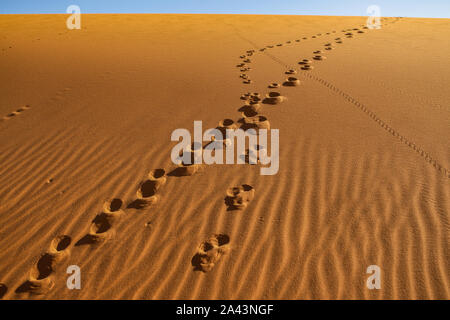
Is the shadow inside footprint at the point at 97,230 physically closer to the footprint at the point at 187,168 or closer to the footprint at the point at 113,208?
the footprint at the point at 113,208

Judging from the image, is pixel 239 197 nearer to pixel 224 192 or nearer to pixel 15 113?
pixel 224 192

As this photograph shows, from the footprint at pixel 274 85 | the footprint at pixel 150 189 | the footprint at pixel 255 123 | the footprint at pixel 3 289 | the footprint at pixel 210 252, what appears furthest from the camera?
the footprint at pixel 274 85

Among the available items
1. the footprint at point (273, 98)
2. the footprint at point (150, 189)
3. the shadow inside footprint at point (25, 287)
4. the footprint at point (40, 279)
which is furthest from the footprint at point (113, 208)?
the footprint at point (273, 98)

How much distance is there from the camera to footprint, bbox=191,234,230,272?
225 centimetres

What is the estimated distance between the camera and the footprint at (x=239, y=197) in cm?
277

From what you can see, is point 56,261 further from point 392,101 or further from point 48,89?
point 392,101

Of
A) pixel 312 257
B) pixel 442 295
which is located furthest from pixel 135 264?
pixel 442 295

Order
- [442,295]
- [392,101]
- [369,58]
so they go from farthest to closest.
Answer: [369,58] < [392,101] < [442,295]

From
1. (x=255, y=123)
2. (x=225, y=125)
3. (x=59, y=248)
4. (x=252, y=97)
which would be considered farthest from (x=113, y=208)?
(x=252, y=97)

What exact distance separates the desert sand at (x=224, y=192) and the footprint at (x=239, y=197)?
A: 0.02m

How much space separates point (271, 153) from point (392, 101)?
279cm

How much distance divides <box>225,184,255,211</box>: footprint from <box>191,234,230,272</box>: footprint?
385 millimetres

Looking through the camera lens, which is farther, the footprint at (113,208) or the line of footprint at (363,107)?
the line of footprint at (363,107)

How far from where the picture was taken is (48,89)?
549 centimetres
